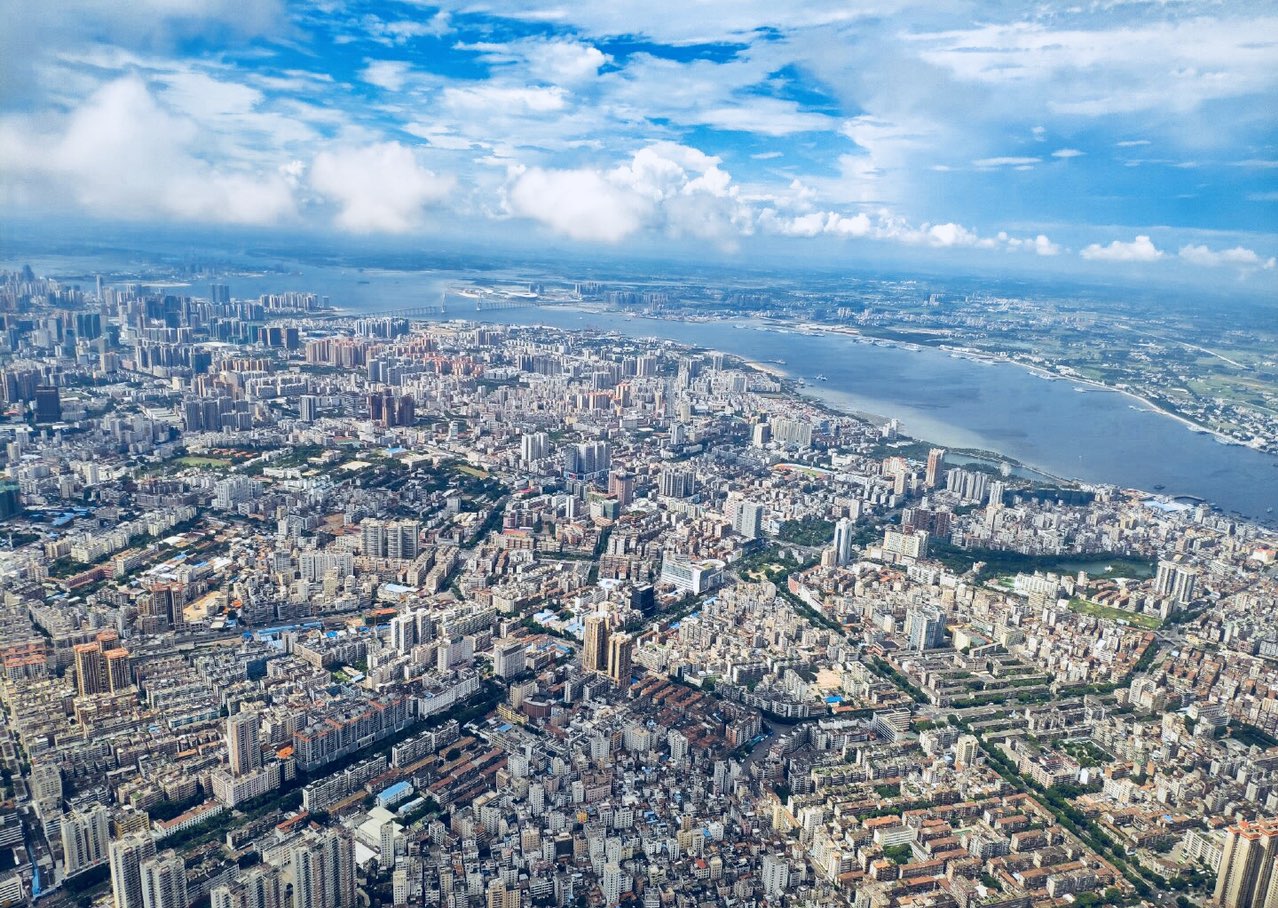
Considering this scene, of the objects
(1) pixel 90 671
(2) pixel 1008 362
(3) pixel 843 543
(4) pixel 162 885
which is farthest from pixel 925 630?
(2) pixel 1008 362

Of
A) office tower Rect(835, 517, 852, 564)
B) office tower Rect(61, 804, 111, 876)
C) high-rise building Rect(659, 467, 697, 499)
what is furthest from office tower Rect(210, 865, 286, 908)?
high-rise building Rect(659, 467, 697, 499)

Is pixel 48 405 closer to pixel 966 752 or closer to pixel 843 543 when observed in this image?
pixel 843 543

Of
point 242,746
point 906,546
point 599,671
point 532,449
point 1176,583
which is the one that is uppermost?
point 532,449

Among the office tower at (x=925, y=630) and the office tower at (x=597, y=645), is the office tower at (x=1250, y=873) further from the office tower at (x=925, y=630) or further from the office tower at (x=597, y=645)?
the office tower at (x=597, y=645)

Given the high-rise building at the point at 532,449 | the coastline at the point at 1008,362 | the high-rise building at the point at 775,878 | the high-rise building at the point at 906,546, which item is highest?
the coastline at the point at 1008,362

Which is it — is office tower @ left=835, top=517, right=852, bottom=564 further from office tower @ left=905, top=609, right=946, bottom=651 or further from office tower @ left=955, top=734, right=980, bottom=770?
office tower @ left=955, top=734, right=980, bottom=770

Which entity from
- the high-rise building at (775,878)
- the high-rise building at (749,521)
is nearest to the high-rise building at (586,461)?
the high-rise building at (749,521)
